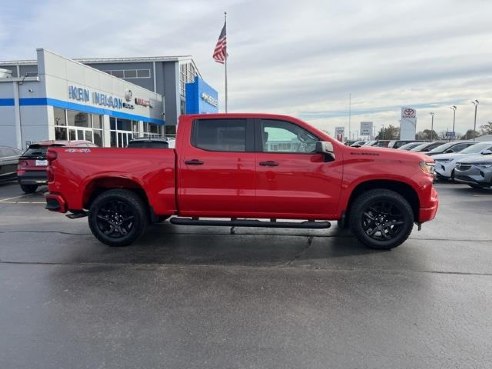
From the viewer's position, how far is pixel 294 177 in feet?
19.9

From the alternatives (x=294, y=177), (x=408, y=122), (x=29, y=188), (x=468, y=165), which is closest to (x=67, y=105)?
(x=29, y=188)

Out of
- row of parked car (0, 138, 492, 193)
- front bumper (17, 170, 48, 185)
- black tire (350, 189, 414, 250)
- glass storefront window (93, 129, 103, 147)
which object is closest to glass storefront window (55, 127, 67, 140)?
glass storefront window (93, 129, 103, 147)

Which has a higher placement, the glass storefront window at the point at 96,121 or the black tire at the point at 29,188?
the glass storefront window at the point at 96,121

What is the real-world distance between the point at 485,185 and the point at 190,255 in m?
10.6

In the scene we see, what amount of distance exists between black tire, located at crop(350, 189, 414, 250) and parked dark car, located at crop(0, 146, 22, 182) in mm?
12898

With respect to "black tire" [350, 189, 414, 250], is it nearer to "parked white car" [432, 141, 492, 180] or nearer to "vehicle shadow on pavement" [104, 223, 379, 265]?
"vehicle shadow on pavement" [104, 223, 379, 265]

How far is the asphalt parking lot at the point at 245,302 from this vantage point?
335 cm

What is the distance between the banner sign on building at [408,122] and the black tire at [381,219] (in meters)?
36.5

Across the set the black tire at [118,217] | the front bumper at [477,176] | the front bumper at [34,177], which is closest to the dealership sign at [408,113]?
the front bumper at [477,176]

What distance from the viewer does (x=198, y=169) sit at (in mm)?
6180

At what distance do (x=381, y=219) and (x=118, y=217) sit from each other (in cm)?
396

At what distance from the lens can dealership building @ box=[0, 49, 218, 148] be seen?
20.0m

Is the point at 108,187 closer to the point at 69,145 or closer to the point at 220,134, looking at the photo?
the point at 220,134

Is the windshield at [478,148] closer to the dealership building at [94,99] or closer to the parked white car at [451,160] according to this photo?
the parked white car at [451,160]
